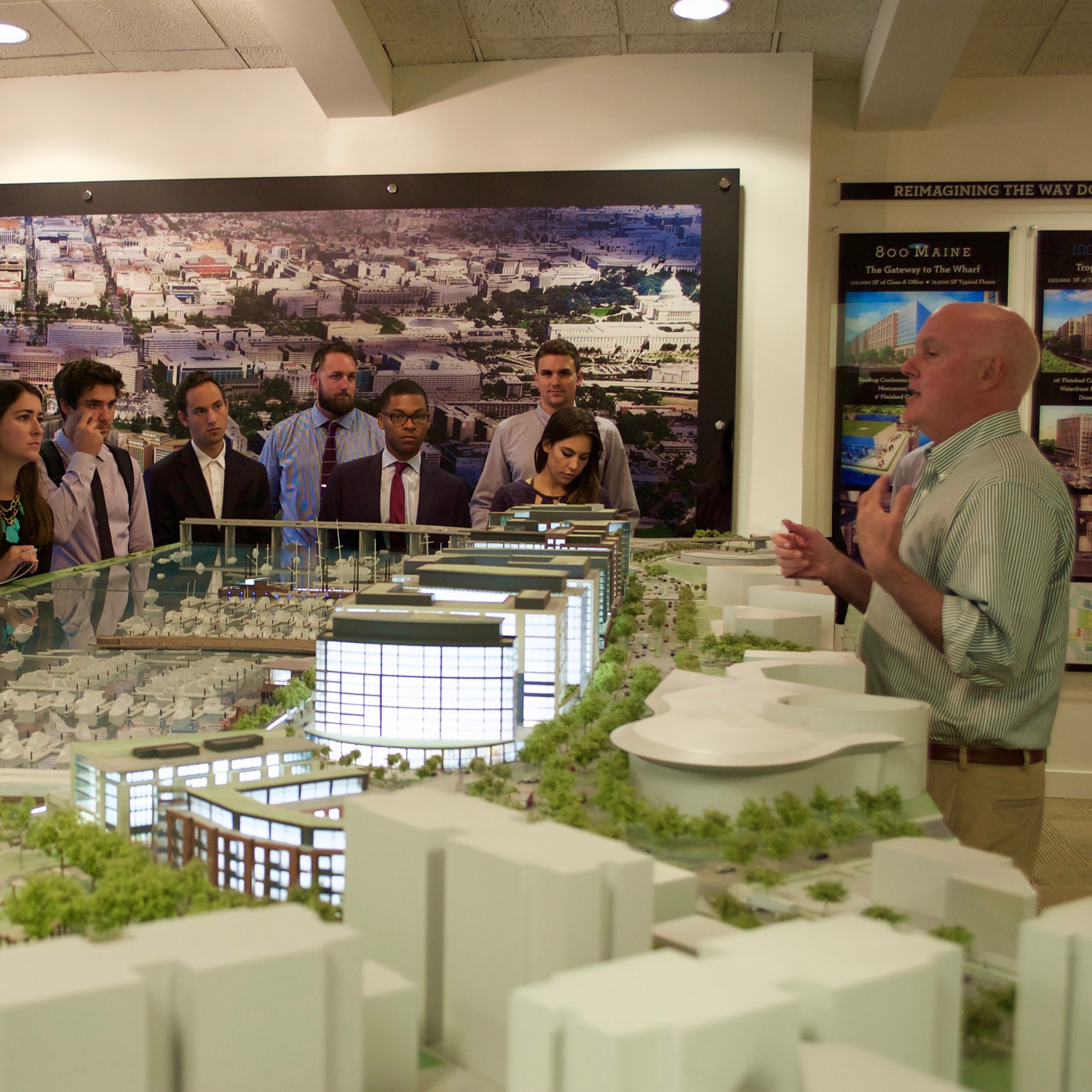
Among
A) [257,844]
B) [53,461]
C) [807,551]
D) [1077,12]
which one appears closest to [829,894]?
[257,844]

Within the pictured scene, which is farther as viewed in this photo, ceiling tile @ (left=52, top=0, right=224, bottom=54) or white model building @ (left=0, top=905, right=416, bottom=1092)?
ceiling tile @ (left=52, top=0, right=224, bottom=54)

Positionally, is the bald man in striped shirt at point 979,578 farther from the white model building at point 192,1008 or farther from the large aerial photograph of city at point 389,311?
the large aerial photograph of city at point 389,311

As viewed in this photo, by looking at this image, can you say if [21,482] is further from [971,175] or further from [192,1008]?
[971,175]

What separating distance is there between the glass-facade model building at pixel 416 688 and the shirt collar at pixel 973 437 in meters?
1.50

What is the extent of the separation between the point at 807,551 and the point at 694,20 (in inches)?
196

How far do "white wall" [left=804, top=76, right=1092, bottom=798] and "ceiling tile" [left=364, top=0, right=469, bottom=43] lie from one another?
9.44 ft

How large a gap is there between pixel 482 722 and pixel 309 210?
6.52 meters

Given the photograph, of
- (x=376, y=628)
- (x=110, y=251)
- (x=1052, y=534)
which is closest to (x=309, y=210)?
(x=110, y=251)

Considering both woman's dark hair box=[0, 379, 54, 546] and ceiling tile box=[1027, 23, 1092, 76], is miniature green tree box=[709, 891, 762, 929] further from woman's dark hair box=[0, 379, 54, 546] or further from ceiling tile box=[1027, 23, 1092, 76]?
ceiling tile box=[1027, 23, 1092, 76]

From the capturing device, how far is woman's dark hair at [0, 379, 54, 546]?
6.46 m

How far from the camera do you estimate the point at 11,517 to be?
6.38m

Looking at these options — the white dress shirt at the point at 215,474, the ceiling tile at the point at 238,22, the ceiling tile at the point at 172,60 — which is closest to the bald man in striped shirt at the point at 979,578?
the ceiling tile at the point at 238,22

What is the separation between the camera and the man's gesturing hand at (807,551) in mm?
4133

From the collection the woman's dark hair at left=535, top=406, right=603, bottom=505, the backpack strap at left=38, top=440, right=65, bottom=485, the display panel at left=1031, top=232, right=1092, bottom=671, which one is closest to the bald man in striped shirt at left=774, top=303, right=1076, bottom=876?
the woman's dark hair at left=535, top=406, right=603, bottom=505
